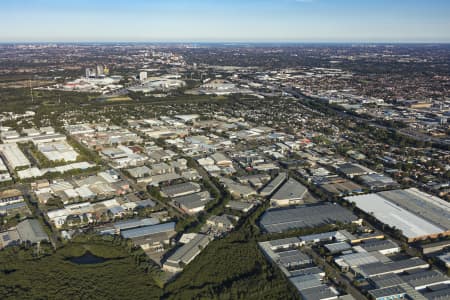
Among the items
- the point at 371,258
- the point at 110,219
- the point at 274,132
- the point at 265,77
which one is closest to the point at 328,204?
the point at 371,258

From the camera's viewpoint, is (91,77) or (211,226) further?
(91,77)

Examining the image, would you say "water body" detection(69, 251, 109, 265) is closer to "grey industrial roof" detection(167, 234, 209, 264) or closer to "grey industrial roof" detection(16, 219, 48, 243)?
"grey industrial roof" detection(16, 219, 48, 243)

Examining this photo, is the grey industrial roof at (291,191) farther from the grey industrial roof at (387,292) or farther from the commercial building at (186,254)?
the grey industrial roof at (387,292)

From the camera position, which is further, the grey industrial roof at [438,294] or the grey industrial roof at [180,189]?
the grey industrial roof at [180,189]

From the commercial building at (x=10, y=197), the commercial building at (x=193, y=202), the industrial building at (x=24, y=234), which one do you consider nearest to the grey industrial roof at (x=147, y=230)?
the commercial building at (x=193, y=202)

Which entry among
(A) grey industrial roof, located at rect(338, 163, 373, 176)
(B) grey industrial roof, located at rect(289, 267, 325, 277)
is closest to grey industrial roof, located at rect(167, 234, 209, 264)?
(B) grey industrial roof, located at rect(289, 267, 325, 277)

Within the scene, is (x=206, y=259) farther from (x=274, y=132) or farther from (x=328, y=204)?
(x=274, y=132)

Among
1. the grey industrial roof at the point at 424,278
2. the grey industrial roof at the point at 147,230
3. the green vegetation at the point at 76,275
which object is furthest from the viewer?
the grey industrial roof at the point at 147,230
